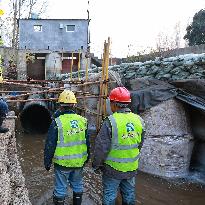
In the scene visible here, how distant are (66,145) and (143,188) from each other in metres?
2.74

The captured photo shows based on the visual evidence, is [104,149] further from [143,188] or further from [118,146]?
[143,188]

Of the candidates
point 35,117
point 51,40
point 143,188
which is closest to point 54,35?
point 51,40

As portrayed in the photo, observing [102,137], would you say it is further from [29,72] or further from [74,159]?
[29,72]

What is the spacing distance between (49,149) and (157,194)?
2845 mm

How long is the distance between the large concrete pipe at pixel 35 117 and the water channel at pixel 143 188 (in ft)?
12.1

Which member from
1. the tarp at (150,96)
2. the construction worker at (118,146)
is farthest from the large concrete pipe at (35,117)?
the construction worker at (118,146)

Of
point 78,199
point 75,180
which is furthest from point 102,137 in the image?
point 78,199

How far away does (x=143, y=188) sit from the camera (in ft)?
21.0

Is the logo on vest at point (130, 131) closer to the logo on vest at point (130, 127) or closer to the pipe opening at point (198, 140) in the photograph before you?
the logo on vest at point (130, 127)

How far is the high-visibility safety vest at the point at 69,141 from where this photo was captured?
4.32m

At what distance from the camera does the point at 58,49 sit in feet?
98.3

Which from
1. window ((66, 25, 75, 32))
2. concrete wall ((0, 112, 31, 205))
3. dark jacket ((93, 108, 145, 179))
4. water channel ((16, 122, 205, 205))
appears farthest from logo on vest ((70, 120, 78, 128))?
window ((66, 25, 75, 32))

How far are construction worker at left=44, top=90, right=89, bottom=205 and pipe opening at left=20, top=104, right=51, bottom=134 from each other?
23.3 feet

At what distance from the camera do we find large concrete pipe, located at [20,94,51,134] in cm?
1145
